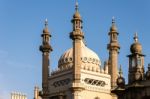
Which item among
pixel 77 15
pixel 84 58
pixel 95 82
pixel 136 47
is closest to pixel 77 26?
pixel 77 15

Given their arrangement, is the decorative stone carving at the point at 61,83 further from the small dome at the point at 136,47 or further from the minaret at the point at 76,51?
the small dome at the point at 136,47

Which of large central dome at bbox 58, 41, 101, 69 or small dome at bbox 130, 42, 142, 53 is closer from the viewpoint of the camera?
small dome at bbox 130, 42, 142, 53

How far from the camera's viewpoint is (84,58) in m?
47.4

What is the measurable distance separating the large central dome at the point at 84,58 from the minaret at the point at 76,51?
307 cm

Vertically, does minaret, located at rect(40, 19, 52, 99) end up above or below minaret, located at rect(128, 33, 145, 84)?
above

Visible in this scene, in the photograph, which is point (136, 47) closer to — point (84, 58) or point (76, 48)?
point (76, 48)

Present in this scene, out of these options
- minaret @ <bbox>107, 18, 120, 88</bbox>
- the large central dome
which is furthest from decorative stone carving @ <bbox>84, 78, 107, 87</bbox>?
the large central dome

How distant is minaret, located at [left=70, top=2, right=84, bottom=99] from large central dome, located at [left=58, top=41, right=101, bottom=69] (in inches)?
121

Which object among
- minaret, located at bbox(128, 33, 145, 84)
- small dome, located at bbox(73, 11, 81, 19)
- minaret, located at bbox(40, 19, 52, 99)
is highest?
small dome, located at bbox(73, 11, 81, 19)

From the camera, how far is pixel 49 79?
48969 mm

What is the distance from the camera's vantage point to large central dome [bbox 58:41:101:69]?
4756 cm

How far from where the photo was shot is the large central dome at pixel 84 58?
47562mm

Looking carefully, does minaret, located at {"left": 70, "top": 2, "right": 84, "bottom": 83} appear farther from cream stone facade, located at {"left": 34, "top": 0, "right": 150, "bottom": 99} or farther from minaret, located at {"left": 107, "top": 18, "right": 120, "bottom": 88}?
minaret, located at {"left": 107, "top": 18, "right": 120, "bottom": 88}

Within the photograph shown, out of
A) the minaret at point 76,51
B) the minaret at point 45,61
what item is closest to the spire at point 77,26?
the minaret at point 76,51
